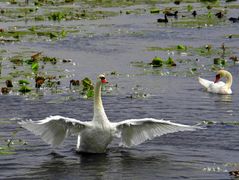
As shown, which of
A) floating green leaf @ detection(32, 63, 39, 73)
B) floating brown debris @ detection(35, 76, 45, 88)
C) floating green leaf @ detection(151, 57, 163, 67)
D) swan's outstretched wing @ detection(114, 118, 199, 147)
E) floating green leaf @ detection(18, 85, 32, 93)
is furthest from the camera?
floating green leaf @ detection(151, 57, 163, 67)

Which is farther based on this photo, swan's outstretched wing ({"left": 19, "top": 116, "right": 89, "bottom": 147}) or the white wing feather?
the white wing feather

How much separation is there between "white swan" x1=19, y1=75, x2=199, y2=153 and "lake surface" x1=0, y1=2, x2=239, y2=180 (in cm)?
36

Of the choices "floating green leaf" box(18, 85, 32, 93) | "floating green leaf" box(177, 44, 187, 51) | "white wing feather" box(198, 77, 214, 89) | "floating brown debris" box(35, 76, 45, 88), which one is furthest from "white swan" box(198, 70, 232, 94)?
"floating green leaf" box(177, 44, 187, 51)

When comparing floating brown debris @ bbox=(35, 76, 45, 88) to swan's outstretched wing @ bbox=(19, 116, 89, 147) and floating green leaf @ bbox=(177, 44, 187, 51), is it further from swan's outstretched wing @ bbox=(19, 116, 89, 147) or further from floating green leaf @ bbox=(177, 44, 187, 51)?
floating green leaf @ bbox=(177, 44, 187, 51)

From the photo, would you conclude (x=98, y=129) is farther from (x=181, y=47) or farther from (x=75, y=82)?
(x=181, y=47)

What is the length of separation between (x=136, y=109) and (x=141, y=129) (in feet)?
13.5

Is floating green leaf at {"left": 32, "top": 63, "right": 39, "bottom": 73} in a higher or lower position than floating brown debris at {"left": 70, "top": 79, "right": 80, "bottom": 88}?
higher

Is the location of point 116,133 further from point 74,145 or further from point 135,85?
point 135,85

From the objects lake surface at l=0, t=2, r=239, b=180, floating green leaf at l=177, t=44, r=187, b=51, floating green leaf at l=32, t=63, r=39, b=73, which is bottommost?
lake surface at l=0, t=2, r=239, b=180

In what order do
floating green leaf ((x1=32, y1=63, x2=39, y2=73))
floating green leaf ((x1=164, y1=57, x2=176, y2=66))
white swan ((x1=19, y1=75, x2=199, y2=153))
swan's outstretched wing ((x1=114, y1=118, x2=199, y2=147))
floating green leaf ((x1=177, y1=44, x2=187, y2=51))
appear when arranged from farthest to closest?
floating green leaf ((x1=177, y1=44, x2=187, y2=51)) → floating green leaf ((x1=164, y1=57, x2=176, y2=66)) → floating green leaf ((x1=32, y1=63, x2=39, y2=73)) → swan's outstretched wing ((x1=114, y1=118, x2=199, y2=147)) → white swan ((x1=19, y1=75, x2=199, y2=153))

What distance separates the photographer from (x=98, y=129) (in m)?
16.6

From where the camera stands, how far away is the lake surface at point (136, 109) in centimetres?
1603

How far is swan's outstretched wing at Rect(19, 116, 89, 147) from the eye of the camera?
633 inches

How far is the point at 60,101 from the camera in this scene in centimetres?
2195
